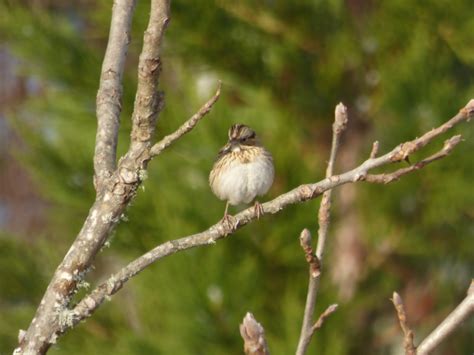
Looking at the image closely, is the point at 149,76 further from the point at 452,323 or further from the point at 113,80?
the point at 452,323

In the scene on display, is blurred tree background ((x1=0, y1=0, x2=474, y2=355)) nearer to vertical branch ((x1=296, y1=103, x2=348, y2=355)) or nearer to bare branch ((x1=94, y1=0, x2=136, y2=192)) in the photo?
vertical branch ((x1=296, y1=103, x2=348, y2=355))

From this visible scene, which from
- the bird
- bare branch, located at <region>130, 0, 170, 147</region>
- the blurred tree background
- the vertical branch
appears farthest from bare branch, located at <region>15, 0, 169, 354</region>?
the blurred tree background

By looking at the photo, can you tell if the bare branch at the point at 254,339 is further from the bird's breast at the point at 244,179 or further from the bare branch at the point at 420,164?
the bird's breast at the point at 244,179

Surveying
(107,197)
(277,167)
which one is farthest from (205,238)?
(277,167)

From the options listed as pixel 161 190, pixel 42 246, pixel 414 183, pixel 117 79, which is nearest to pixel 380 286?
pixel 414 183

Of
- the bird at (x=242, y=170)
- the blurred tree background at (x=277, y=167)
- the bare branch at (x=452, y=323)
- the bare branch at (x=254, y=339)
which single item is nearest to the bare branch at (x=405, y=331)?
the bare branch at (x=452, y=323)
